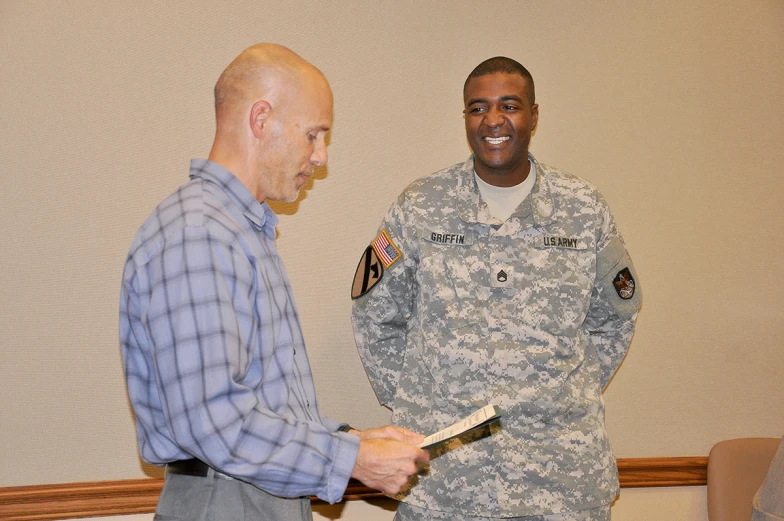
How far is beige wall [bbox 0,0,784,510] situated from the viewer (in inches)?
107

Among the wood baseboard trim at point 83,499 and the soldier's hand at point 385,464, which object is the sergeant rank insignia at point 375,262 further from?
the soldier's hand at point 385,464

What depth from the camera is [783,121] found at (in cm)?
351

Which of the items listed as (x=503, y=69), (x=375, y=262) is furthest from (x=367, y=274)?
(x=503, y=69)

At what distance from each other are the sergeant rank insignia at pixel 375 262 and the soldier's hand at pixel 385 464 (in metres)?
1.06

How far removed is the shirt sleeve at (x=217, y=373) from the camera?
4.63ft

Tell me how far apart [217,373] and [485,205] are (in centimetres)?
141

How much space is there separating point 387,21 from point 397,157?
519 millimetres

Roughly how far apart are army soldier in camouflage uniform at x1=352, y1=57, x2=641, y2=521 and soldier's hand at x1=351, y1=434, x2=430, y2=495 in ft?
2.75

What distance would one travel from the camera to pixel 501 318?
2.50 meters

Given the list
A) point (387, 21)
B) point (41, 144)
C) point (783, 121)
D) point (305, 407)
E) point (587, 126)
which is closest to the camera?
point (305, 407)

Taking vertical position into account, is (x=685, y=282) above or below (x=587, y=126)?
below

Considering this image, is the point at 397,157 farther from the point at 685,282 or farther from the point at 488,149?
the point at 685,282

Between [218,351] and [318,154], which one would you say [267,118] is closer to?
[318,154]

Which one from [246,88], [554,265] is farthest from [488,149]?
[246,88]
